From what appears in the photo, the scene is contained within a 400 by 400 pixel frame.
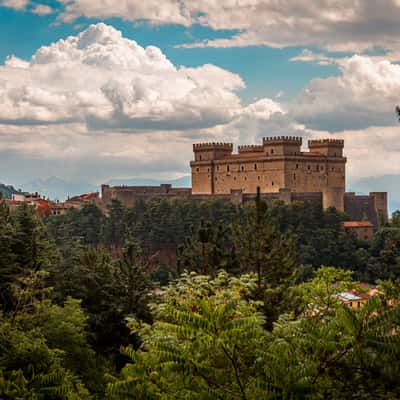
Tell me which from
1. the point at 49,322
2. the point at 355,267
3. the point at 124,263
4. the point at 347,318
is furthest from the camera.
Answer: the point at 355,267

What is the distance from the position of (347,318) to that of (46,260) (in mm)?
18653

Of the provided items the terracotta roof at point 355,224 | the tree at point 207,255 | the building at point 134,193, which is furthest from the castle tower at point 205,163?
the tree at point 207,255

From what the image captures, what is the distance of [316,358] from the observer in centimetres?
Result: 829

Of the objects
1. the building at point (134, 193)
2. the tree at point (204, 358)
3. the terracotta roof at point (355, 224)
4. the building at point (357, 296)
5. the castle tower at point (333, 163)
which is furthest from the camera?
the building at point (134, 193)

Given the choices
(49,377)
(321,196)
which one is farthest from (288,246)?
(321,196)

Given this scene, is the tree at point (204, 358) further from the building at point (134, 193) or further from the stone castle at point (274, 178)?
the building at point (134, 193)

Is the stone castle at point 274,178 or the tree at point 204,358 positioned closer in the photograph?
the tree at point 204,358

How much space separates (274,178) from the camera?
77.6 meters

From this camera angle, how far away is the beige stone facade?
77688mm

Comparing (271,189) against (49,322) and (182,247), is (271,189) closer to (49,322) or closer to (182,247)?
(182,247)

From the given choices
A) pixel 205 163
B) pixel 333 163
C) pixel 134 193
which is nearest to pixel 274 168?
pixel 333 163

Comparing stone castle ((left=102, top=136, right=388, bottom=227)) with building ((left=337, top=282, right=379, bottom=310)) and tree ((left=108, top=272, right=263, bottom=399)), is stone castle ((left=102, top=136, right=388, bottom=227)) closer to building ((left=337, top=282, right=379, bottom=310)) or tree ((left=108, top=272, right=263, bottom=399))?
building ((left=337, top=282, right=379, bottom=310))

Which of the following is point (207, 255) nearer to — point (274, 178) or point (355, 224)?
point (355, 224)

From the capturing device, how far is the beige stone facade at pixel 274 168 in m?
77.7
